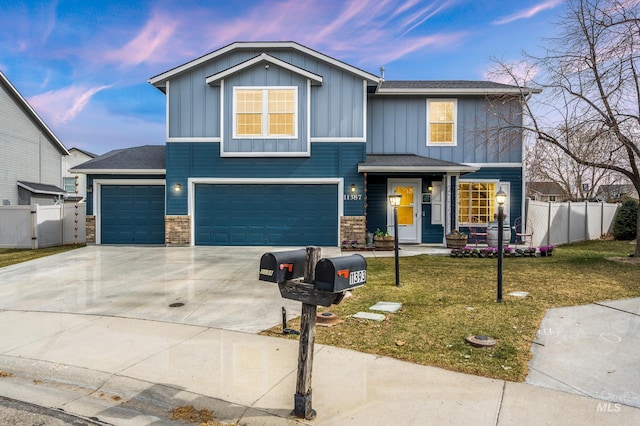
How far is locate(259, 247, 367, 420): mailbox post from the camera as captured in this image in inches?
118

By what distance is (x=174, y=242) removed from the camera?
14.5m

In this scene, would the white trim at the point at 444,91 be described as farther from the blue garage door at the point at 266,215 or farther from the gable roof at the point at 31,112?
the gable roof at the point at 31,112

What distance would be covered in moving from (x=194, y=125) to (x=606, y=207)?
19266 millimetres

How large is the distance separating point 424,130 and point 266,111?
19.7 ft

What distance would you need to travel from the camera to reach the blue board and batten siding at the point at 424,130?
604 inches

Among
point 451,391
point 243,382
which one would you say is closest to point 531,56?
A: point 451,391

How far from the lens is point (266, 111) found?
14312 millimetres

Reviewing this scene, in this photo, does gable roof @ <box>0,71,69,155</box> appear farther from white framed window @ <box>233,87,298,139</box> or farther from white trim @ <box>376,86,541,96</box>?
white trim @ <box>376,86,541,96</box>

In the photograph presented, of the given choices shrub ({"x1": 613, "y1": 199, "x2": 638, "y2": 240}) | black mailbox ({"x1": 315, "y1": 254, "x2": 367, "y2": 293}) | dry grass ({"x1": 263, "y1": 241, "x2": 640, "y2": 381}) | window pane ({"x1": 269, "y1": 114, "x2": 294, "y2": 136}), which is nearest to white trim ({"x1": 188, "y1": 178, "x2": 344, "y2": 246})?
window pane ({"x1": 269, "y1": 114, "x2": 294, "y2": 136})

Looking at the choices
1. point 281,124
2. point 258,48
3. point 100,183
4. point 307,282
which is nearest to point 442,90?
point 281,124

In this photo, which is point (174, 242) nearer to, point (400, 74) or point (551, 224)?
point (400, 74)

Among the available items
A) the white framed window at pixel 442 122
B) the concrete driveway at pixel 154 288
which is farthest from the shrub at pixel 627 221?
the concrete driveway at pixel 154 288

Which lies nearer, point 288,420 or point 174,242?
point 288,420

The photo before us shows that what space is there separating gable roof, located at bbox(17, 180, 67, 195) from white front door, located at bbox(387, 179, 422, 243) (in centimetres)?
2023
